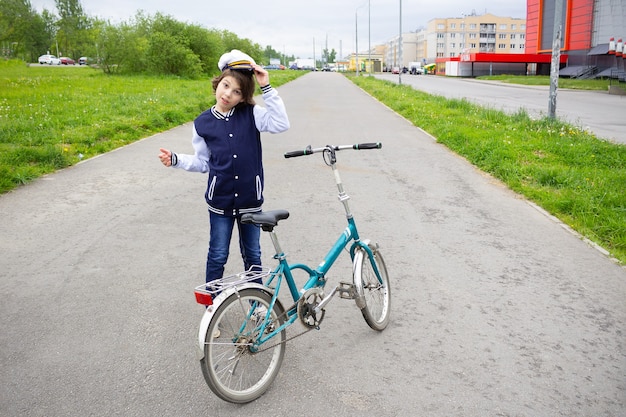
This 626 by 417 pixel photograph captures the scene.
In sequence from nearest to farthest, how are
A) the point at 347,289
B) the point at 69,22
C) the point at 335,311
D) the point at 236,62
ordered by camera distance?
the point at 236,62 < the point at 347,289 < the point at 335,311 < the point at 69,22

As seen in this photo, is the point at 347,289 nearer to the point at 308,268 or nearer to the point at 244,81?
the point at 308,268

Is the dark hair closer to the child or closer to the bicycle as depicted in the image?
the child

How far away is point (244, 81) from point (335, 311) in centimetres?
190

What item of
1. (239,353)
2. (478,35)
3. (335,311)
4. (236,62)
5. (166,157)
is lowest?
(335,311)

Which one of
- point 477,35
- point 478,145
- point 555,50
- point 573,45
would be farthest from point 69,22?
point 478,145

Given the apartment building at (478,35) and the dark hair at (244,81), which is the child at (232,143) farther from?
the apartment building at (478,35)

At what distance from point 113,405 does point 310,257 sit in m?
2.58

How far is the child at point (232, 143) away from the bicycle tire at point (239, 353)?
651 millimetres

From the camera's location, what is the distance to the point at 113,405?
300 cm

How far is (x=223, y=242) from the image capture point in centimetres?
354

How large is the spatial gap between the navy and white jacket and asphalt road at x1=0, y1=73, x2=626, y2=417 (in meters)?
1.04

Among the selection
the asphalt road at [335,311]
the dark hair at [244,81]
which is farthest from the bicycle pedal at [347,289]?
the dark hair at [244,81]

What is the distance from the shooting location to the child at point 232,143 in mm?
3379

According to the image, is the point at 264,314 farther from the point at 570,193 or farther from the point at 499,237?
the point at 570,193
